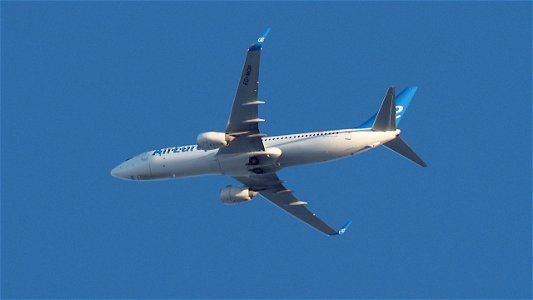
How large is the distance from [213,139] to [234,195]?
25.3 ft

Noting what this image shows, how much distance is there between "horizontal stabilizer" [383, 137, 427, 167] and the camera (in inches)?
2404

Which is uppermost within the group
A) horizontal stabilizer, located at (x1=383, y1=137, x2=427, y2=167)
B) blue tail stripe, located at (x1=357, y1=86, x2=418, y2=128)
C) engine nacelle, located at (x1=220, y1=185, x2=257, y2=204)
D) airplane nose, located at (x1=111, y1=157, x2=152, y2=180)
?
blue tail stripe, located at (x1=357, y1=86, x2=418, y2=128)

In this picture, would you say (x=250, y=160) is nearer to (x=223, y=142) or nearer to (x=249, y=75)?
(x=223, y=142)

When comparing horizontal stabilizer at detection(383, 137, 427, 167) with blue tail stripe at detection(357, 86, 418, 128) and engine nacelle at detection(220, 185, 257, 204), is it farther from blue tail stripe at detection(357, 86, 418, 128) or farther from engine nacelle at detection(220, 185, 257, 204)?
engine nacelle at detection(220, 185, 257, 204)

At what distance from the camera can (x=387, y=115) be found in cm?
5959

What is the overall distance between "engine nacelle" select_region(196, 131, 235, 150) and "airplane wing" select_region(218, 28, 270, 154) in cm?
47

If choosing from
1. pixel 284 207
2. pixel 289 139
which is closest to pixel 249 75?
pixel 289 139

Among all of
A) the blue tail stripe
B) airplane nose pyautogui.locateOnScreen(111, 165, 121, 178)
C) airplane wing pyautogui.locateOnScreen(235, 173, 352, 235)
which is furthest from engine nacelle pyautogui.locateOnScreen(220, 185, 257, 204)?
the blue tail stripe

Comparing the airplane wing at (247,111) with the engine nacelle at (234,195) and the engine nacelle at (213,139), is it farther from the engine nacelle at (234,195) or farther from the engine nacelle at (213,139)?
the engine nacelle at (234,195)

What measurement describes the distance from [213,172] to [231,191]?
2769mm

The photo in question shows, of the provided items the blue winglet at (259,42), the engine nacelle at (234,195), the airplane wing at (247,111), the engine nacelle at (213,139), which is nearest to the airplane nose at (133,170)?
the engine nacelle at (234,195)

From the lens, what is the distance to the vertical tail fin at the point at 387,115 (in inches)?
2307

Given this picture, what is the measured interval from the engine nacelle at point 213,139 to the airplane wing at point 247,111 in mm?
468

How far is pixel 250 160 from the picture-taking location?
62.3 metres
